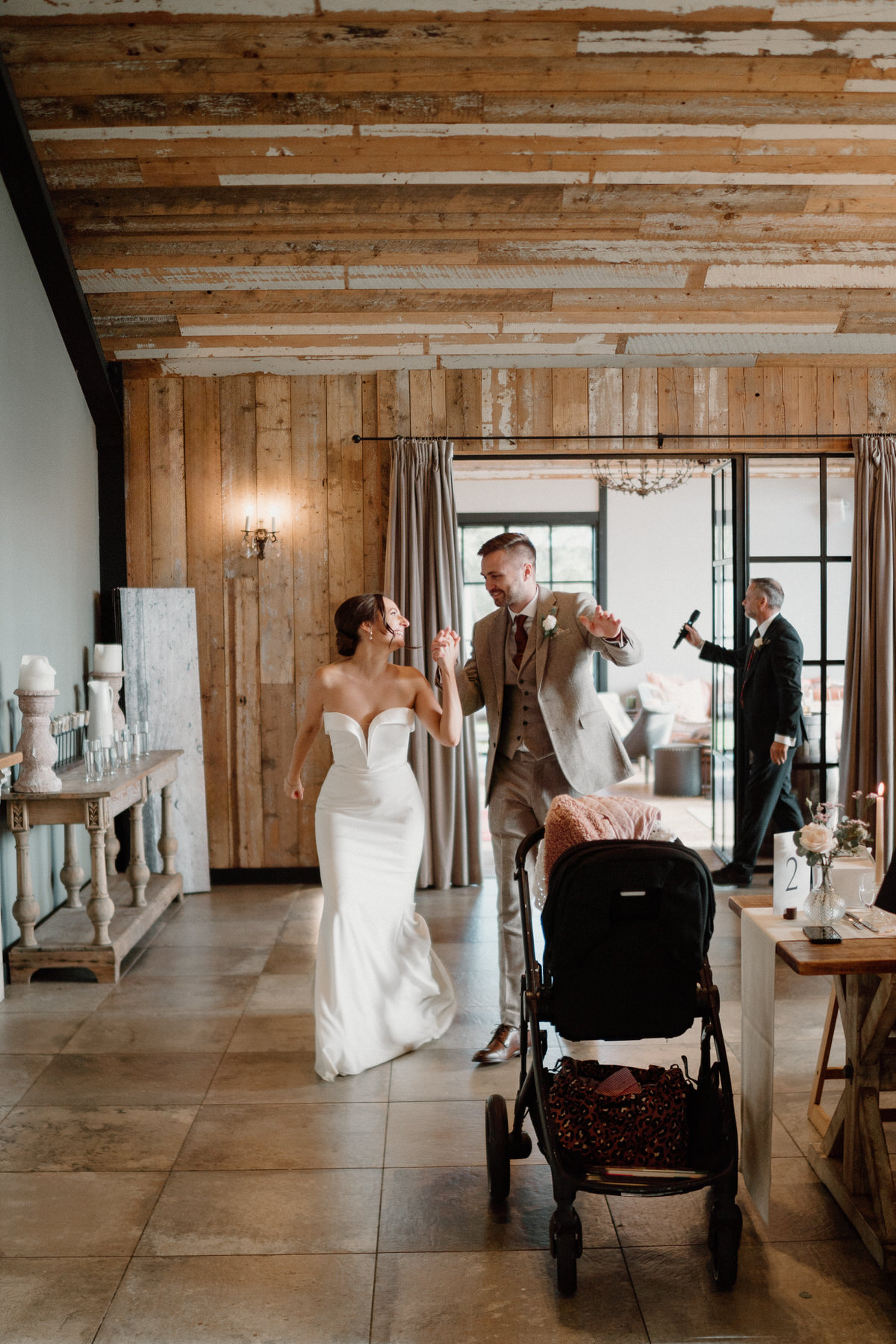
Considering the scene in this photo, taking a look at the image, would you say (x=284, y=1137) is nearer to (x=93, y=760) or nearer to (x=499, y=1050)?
(x=499, y=1050)

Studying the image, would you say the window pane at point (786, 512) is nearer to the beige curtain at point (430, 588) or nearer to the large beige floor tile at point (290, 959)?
the beige curtain at point (430, 588)

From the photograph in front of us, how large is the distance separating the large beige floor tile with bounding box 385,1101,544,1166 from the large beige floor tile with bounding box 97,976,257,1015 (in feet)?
3.95

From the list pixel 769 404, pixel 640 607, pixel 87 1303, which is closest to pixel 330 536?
pixel 769 404

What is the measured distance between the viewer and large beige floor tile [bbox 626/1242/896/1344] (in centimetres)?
228

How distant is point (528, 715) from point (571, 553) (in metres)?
8.37

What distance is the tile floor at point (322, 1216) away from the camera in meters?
2.34

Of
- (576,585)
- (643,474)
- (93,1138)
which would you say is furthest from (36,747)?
(576,585)

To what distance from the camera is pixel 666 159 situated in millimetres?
4836

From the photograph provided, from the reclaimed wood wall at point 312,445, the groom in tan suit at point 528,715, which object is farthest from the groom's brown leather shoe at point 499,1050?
the reclaimed wood wall at point 312,445

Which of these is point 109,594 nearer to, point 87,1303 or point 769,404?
point 769,404

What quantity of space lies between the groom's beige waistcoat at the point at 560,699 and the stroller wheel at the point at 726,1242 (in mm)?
1426

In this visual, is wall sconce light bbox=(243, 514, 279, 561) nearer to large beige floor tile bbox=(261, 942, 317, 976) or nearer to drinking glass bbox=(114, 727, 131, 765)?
drinking glass bbox=(114, 727, 131, 765)

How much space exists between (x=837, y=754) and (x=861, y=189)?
315cm

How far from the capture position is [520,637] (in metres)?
3.78
